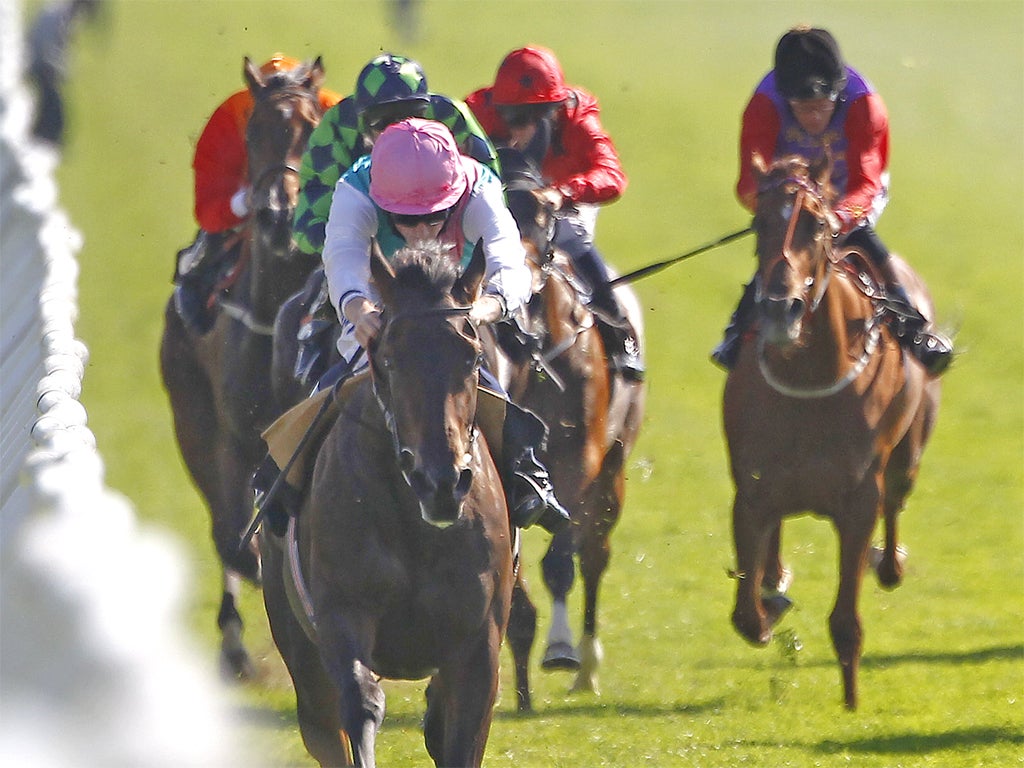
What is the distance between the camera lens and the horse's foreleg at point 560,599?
768 cm

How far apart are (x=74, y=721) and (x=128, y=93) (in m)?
30.0

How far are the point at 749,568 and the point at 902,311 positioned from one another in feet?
4.13

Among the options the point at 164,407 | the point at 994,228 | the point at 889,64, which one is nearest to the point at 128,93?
the point at 889,64

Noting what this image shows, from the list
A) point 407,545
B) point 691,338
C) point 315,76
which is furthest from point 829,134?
point 691,338

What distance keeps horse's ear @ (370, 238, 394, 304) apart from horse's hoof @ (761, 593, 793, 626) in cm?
376


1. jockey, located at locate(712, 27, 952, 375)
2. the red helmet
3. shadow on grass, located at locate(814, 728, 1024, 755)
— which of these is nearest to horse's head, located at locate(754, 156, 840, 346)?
jockey, located at locate(712, 27, 952, 375)

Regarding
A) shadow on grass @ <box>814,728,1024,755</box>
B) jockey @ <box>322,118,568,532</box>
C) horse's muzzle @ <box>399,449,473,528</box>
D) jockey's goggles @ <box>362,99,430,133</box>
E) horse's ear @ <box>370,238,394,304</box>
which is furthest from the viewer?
shadow on grass @ <box>814,728,1024,755</box>

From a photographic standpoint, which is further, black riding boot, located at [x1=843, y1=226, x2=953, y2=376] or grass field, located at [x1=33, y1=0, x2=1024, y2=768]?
black riding boot, located at [x1=843, y1=226, x2=953, y2=376]

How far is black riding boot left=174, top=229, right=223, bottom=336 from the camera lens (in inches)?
340

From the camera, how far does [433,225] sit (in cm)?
536

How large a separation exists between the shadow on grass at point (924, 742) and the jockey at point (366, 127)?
2.47m

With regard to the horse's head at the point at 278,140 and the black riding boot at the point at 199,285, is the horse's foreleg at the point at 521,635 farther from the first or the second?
the black riding boot at the point at 199,285

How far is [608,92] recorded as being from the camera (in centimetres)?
3156

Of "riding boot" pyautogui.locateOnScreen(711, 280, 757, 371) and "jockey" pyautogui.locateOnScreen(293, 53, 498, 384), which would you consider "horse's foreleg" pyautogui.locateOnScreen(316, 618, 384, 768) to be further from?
"riding boot" pyautogui.locateOnScreen(711, 280, 757, 371)
